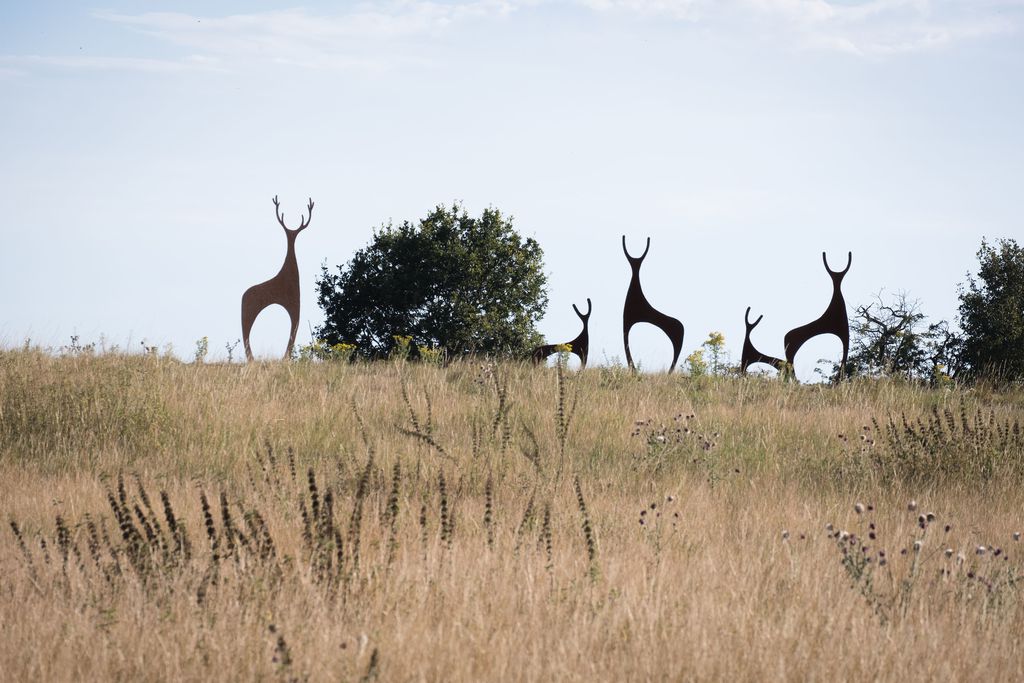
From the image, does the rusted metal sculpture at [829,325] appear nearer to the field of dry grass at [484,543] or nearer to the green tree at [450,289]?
the field of dry grass at [484,543]

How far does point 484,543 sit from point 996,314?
26.0 m

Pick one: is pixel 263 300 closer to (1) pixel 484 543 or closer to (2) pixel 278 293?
(2) pixel 278 293

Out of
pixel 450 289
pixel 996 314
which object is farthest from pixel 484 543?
pixel 996 314

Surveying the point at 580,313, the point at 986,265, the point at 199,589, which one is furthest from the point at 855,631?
the point at 986,265

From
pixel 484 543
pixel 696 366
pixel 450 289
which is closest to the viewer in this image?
pixel 484 543

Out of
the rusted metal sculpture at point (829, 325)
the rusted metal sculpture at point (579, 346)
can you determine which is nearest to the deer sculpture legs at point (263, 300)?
the rusted metal sculpture at point (579, 346)

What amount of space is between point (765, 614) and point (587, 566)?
844 mm

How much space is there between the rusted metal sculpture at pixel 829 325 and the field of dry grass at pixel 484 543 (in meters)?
5.59

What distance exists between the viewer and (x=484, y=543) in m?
4.53

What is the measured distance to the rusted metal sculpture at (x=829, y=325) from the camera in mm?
14328

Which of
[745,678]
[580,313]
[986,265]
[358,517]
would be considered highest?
[986,265]

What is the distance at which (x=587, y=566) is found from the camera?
167 inches

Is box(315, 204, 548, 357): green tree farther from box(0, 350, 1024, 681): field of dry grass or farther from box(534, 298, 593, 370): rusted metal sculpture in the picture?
box(0, 350, 1024, 681): field of dry grass

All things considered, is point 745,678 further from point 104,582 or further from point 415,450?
point 415,450
